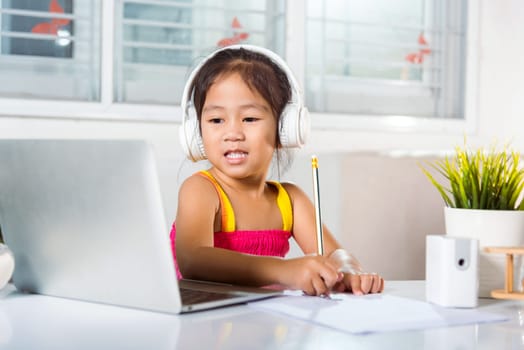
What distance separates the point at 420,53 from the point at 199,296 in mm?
2440

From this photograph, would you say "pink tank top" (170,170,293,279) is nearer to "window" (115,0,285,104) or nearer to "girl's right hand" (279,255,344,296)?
"girl's right hand" (279,255,344,296)

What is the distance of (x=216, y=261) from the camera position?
1.09 metres

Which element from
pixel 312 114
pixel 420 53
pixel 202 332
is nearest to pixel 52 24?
pixel 312 114

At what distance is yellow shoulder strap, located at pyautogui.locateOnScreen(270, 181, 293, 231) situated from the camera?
55.1 inches

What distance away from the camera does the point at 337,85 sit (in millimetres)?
2967

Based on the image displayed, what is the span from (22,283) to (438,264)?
0.56m

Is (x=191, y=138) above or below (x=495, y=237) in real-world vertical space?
above

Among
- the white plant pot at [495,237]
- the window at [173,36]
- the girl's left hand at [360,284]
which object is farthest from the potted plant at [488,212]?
the window at [173,36]

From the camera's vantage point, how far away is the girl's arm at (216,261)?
3.19ft

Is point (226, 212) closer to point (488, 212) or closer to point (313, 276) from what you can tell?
point (313, 276)

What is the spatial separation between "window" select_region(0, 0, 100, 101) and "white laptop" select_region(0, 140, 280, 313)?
154cm

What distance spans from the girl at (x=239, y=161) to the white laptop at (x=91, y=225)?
23 cm

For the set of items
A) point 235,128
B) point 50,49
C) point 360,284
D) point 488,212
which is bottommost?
point 360,284

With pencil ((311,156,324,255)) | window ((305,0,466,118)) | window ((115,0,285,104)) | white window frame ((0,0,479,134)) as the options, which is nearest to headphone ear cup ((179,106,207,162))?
pencil ((311,156,324,255))
